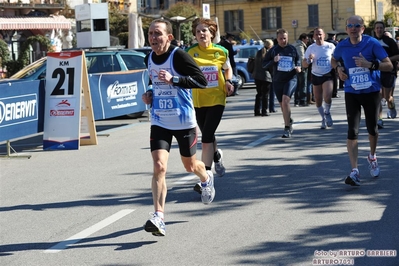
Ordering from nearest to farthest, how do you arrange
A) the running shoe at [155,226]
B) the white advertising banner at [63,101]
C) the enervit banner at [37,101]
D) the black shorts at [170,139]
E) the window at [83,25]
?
the running shoe at [155,226]
the black shorts at [170,139]
the enervit banner at [37,101]
the white advertising banner at [63,101]
the window at [83,25]

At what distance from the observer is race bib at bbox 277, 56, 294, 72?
14156 mm

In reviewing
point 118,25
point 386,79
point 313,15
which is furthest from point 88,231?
point 313,15

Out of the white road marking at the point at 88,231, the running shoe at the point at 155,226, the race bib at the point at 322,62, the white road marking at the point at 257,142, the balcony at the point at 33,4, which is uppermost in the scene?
the balcony at the point at 33,4

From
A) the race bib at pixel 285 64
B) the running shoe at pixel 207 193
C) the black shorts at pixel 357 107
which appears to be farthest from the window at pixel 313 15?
the running shoe at pixel 207 193

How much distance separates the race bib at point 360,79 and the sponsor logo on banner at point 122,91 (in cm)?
804

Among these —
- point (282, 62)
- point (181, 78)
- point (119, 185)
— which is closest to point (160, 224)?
point (181, 78)

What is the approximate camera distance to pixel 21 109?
43.3 ft

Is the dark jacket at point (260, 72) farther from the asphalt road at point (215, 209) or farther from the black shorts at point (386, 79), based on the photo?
the asphalt road at point (215, 209)

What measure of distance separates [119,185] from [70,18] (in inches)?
1539

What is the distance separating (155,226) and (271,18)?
6826 centimetres

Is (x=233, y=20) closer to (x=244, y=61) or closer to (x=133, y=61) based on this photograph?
(x=244, y=61)

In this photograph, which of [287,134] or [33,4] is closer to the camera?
[287,134]

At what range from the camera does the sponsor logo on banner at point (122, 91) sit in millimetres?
16427

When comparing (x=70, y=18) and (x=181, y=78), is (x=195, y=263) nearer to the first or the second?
(x=181, y=78)
